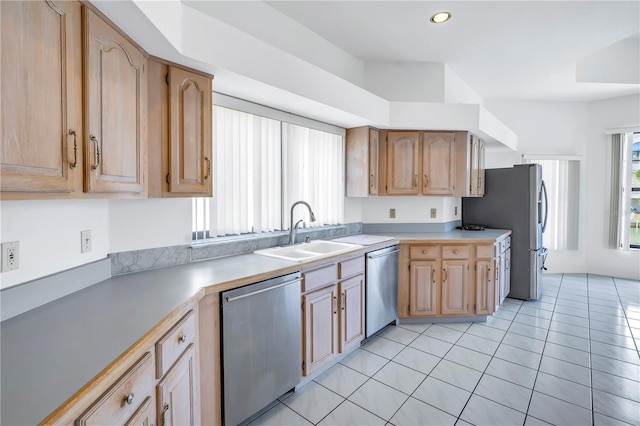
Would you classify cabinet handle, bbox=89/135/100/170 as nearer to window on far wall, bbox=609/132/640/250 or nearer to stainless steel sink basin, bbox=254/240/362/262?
stainless steel sink basin, bbox=254/240/362/262

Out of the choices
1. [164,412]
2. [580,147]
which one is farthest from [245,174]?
[580,147]

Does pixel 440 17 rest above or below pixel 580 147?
above

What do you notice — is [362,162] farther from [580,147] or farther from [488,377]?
[580,147]

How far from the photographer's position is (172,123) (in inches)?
69.7

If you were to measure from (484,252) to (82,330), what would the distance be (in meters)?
3.33

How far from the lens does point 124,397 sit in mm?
957

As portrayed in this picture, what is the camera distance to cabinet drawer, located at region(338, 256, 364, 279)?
2446mm

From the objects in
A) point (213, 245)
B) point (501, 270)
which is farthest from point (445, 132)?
point (213, 245)

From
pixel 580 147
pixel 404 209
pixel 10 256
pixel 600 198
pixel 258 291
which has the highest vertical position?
pixel 580 147

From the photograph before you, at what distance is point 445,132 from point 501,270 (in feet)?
5.64

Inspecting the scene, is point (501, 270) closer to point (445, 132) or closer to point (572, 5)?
point (445, 132)

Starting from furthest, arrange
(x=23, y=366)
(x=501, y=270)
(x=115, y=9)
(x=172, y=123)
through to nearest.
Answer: (x=501, y=270)
(x=172, y=123)
(x=115, y=9)
(x=23, y=366)

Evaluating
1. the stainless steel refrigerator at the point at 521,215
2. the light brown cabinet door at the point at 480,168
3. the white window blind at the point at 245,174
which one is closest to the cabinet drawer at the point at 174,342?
the white window blind at the point at 245,174

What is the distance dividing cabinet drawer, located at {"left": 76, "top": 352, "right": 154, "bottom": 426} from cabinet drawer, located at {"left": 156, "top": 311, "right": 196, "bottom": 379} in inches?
2.0
